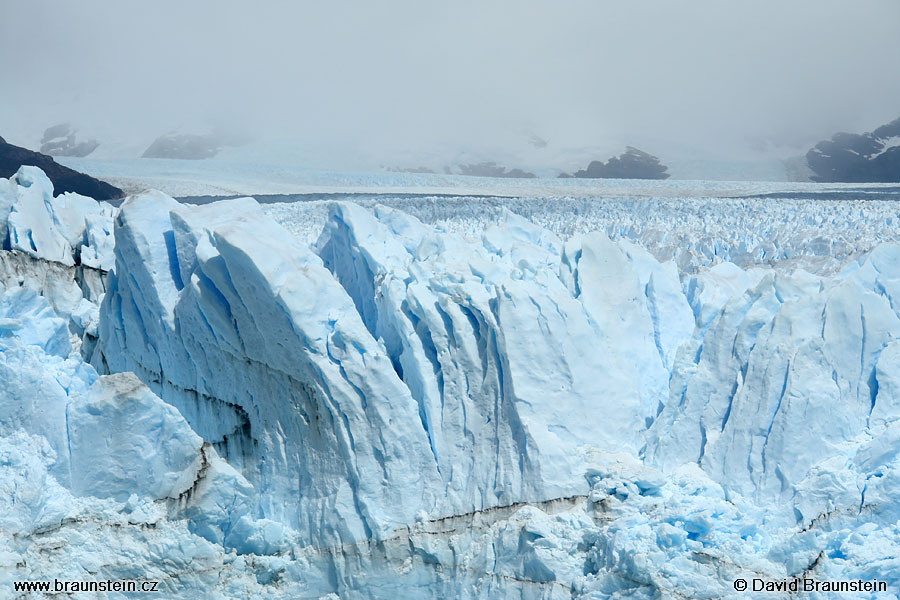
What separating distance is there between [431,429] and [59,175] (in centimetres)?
1144

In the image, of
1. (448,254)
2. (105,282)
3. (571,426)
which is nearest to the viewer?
(571,426)

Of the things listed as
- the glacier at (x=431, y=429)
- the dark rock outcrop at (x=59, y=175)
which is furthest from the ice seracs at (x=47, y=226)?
the dark rock outcrop at (x=59, y=175)

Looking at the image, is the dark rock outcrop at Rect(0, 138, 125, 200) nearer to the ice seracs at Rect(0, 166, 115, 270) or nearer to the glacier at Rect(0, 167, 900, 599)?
the ice seracs at Rect(0, 166, 115, 270)

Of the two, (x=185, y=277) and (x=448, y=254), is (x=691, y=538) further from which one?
(x=185, y=277)

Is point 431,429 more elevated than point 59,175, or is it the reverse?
point 59,175

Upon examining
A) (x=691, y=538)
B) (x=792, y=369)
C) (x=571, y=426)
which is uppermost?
(x=792, y=369)

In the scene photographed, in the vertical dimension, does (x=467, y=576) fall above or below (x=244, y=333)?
below

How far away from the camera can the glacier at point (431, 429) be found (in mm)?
5340

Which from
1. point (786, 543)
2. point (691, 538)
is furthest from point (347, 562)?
point (786, 543)

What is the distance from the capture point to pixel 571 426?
588cm

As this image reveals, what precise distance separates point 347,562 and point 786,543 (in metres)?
2.66

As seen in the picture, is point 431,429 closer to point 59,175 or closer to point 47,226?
point 47,226

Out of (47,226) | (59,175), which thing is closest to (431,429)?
(47,226)

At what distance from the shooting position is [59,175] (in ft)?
49.0
